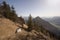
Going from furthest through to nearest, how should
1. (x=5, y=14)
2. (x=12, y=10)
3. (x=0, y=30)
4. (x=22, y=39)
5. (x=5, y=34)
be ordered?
(x=12, y=10)
(x=5, y=14)
(x=0, y=30)
(x=5, y=34)
(x=22, y=39)

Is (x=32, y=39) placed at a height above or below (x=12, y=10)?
below

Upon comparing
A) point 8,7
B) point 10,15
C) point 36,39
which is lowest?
point 36,39

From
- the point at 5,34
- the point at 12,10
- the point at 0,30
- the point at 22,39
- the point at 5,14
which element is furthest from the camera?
the point at 12,10

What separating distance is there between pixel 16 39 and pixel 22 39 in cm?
240

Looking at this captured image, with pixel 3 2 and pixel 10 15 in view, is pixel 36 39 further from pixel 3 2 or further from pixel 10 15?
pixel 3 2

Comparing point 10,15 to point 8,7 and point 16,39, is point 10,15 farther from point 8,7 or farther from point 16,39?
point 16,39

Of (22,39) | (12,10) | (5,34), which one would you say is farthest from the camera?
(12,10)

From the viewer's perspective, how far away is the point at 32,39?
44812mm

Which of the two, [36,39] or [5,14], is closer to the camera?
[36,39]

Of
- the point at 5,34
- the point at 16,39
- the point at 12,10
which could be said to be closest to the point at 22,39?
the point at 16,39

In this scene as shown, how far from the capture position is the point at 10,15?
81.7m

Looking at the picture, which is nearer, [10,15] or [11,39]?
[11,39]

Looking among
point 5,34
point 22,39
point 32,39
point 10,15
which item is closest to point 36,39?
point 32,39

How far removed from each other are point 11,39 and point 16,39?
82.4 inches
